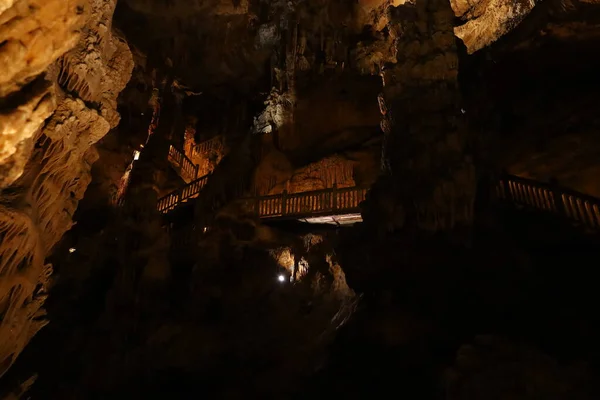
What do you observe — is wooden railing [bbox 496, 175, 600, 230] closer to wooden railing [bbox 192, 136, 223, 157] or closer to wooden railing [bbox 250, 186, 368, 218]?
wooden railing [bbox 250, 186, 368, 218]

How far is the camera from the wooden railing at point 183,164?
1994 centimetres

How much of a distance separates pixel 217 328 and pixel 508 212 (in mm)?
8195

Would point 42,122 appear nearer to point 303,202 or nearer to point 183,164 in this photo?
point 303,202

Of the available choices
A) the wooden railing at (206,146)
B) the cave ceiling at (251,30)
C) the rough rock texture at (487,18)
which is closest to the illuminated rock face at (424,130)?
the rough rock texture at (487,18)

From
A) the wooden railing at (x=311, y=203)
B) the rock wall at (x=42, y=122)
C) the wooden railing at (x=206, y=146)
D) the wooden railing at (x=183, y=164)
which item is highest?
the wooden railing at (x=206, y=146)

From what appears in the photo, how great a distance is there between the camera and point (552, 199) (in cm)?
841

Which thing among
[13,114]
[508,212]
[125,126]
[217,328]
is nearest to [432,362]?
[508,212]

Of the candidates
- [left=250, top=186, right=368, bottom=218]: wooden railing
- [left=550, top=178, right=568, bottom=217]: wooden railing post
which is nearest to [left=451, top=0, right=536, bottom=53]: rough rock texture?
[left=250, top=186, right=368, bottom=218]: wooden railing

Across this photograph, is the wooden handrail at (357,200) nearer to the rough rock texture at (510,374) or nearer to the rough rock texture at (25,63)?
the rough rock texture at (510,374)

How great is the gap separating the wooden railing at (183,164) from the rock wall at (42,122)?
12978 millimetres

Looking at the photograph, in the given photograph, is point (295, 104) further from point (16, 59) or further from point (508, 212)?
point (16, 59)

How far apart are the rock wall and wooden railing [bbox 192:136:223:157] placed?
533 inches

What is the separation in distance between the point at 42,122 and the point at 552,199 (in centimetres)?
846

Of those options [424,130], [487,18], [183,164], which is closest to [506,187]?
[424,130]
